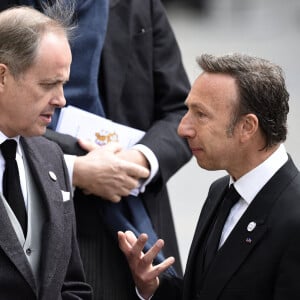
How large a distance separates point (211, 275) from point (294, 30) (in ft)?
42.3

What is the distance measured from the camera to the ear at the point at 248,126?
135 inches

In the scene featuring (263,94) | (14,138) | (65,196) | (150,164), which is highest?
(263,94)

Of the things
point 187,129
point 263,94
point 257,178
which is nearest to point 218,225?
point 257,178

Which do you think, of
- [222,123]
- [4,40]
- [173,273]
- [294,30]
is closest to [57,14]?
[4,40]

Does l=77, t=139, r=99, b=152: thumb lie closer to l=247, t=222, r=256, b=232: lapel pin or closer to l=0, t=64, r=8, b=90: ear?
l=0, t=64, r=8, b=90: ear

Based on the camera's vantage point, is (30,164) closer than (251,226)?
No

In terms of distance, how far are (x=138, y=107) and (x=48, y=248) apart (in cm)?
109

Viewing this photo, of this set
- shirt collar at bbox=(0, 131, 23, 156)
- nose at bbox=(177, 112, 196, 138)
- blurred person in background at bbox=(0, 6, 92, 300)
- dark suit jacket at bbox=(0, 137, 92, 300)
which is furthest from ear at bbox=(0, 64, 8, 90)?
nose at bbox=(177, 112, 196, 138)

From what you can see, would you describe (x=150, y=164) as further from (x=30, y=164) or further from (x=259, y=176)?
(x=259, y=176)

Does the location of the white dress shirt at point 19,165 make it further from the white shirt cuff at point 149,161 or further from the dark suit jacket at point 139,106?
the white shirt cuff at point 149,161

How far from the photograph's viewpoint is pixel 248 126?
3436 mm

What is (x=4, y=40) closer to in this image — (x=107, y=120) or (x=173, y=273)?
(x=107, y=120)

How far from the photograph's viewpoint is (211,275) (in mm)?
3412

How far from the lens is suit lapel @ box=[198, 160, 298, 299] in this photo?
3.35 metres
